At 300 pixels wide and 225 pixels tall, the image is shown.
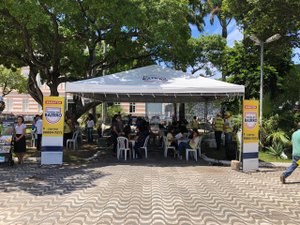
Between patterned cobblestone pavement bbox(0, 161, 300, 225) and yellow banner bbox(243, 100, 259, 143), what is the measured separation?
1.12 metres

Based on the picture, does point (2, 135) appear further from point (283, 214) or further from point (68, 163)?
point (283, 214)

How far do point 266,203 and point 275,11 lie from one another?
9752 mm

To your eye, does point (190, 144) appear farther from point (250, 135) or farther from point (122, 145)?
point (250, 135)

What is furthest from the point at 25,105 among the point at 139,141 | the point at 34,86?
the point at 139,141

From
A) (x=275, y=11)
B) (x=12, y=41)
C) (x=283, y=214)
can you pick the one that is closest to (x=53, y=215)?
(x=283, y=214)

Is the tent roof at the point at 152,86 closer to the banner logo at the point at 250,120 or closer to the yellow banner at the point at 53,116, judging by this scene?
the yellow banner at the point at 53,116

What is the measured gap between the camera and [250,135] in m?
12.2

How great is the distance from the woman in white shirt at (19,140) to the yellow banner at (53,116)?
1141 mm

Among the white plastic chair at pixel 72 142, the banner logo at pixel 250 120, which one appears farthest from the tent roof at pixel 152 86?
the white plastic chair at pixel 72 142

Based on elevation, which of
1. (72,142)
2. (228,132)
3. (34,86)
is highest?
(34,86)

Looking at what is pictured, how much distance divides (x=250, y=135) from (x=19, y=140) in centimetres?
745

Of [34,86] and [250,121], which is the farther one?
[34,86]

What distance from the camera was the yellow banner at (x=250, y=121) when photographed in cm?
1210

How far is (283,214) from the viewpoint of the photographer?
23.1 ft
